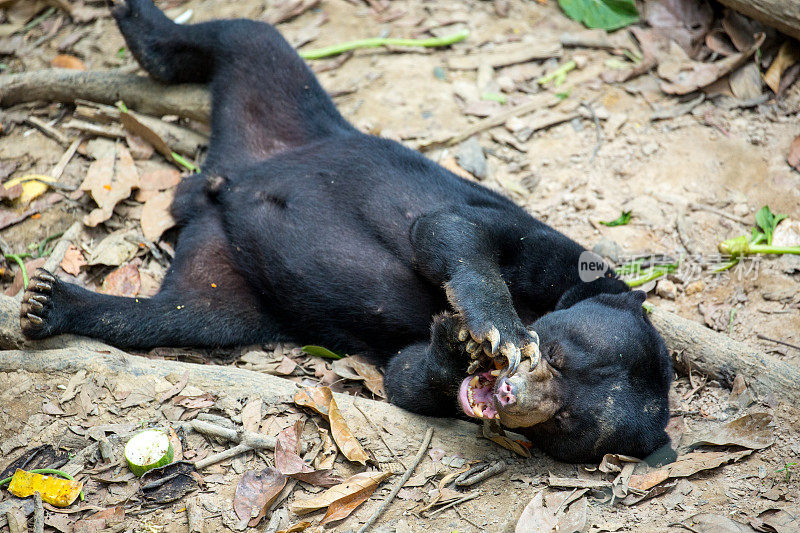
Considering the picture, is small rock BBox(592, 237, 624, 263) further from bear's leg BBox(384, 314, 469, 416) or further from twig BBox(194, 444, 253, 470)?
twig BBox(194, 444, 253, 470)

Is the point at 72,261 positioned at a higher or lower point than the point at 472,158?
lower

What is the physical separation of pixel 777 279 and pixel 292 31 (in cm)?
469

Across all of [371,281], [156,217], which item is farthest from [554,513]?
[156,217]

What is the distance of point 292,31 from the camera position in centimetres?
673

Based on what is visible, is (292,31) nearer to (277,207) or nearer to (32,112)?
(32,112)

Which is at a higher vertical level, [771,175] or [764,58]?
[764,58]

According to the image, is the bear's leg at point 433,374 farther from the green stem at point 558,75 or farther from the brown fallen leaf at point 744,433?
the green stem at point 558,75

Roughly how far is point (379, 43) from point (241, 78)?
1.76m

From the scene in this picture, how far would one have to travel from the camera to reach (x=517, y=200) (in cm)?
562

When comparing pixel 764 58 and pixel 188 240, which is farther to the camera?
pixel 764 58

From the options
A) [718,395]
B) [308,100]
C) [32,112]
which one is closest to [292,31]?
[308,100]

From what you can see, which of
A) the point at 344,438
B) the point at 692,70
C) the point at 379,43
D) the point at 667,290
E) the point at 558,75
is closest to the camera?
the point at 344,438

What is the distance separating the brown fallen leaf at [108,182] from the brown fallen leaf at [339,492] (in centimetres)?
279

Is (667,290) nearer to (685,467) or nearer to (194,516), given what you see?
(685,467)
